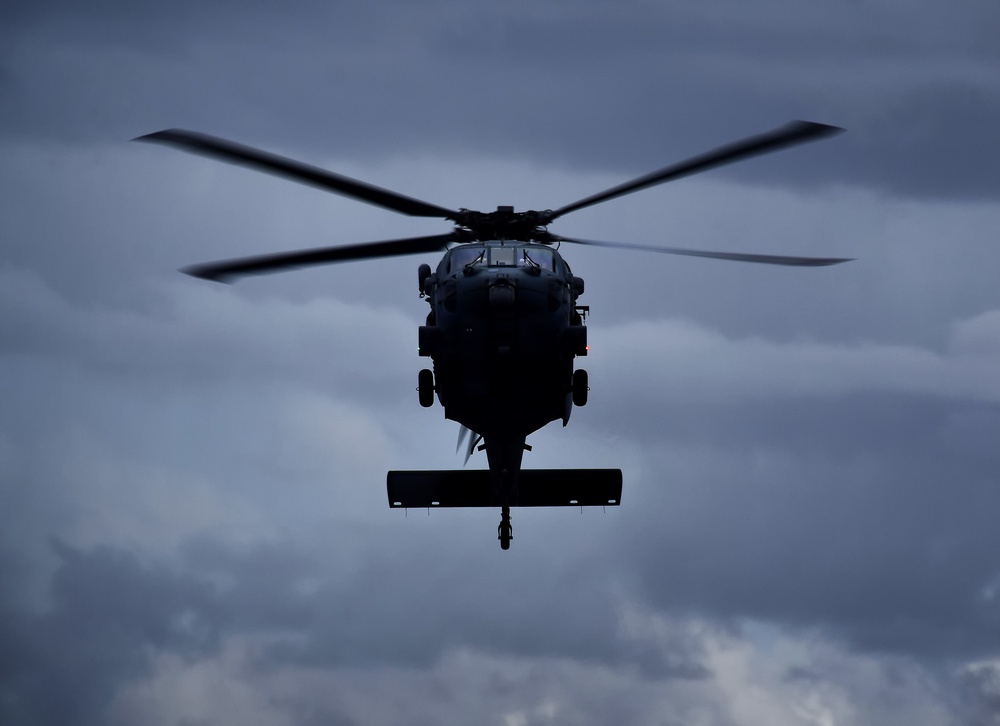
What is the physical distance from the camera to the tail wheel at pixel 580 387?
33.7 m

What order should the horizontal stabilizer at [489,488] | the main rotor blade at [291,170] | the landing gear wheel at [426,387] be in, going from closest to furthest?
the main rotor blade at [291,170] < the landing gear wheel at [426,387] < the horizontal stabilizer at [489,488]

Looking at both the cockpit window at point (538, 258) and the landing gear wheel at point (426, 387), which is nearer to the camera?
the cockpit window at point (538, 258)

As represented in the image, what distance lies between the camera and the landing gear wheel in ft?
110

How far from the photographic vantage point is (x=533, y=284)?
31.5m

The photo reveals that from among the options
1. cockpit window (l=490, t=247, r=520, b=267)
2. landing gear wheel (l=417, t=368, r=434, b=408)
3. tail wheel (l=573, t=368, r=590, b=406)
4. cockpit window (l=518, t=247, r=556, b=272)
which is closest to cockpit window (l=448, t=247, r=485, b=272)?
cockpit window (l=490, t=247, r=520, b=267)

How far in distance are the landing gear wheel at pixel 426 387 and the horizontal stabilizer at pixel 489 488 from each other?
430 cm

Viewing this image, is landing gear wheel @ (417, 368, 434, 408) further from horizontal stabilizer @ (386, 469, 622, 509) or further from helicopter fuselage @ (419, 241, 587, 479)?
horizontal stabilizer @ (386, 469, 622, 509)

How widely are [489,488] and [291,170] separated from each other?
1223 centimetres

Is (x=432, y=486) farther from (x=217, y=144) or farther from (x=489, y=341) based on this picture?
(x=217, y=144)

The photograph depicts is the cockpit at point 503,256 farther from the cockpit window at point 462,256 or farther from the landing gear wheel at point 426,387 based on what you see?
the landing gear wheel at point 426,387

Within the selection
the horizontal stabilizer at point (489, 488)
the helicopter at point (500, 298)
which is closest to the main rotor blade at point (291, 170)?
the helicopter at point (500, 298)

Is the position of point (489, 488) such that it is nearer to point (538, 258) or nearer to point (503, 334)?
point (503, 334)

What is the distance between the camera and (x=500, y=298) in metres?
30.8

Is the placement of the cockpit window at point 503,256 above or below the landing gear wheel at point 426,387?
above
